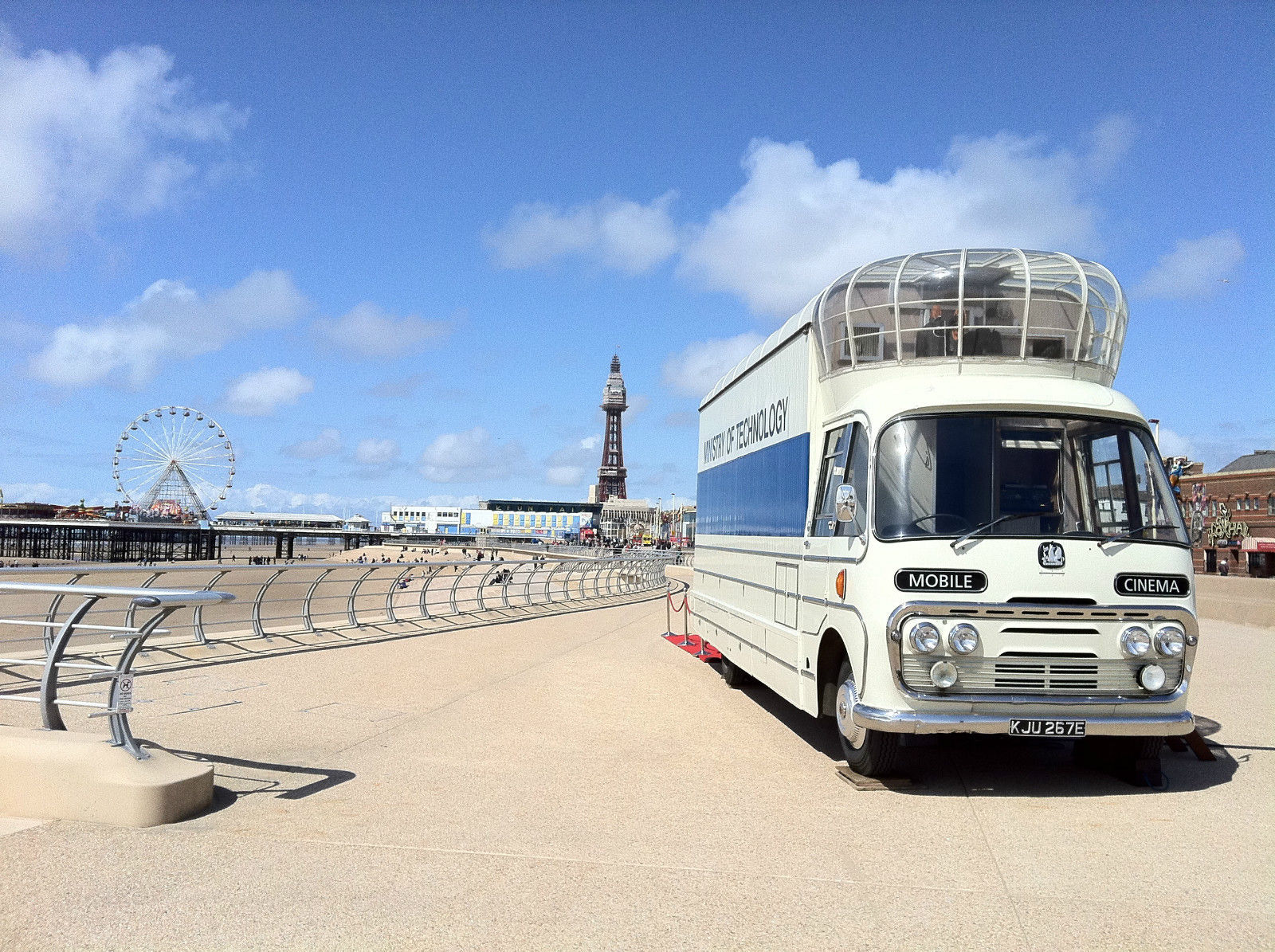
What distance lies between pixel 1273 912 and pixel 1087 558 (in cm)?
259

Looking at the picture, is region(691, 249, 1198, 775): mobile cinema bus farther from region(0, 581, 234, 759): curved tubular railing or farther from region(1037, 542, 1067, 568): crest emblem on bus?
region(0, 581, 234, 759): curved tubular railing

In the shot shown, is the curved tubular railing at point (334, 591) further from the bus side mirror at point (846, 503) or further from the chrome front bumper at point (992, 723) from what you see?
the chrome front bumper at point (992, 723)

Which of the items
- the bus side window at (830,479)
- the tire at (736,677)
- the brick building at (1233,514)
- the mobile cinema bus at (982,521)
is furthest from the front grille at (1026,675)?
the brick building at (1233,514)

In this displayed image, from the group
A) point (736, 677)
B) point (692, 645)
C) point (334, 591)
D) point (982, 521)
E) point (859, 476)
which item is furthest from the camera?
point (334, 591)

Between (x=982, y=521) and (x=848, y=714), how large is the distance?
172 cm

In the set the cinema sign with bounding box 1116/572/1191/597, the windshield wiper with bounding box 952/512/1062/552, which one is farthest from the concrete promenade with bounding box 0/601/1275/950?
the windshield wiper with bounding box 952/512/1062/552

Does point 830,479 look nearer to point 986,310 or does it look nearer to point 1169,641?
point 986,310

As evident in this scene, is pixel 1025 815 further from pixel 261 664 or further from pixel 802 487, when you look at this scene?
pixel 261 664

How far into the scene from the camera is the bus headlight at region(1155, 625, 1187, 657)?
7176 mm

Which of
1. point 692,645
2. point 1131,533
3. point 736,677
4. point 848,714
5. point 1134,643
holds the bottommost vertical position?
point 692,645

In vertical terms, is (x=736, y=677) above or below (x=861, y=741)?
below

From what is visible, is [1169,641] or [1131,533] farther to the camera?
[1131,533]

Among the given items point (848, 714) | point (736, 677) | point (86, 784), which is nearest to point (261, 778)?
point (86, 784)

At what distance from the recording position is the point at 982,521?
289 inches
